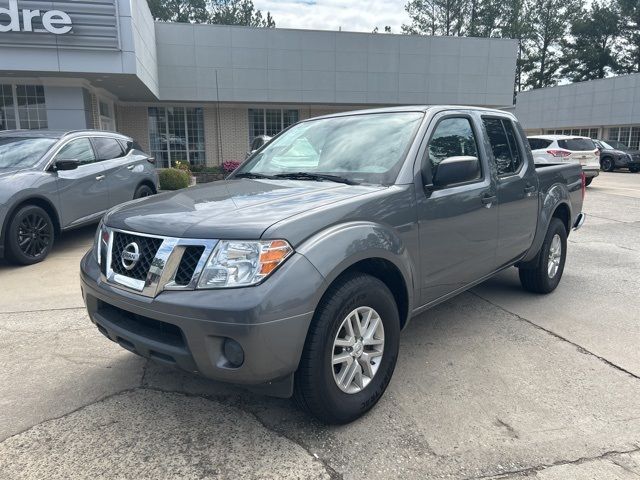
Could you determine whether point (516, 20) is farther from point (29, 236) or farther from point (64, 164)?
point (29, 236)

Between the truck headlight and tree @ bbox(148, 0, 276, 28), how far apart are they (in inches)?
2140

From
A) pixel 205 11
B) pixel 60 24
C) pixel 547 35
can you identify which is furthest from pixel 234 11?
pixel 60 24

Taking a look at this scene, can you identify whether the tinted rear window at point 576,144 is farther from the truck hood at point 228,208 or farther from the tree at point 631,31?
the tree at point 631,31

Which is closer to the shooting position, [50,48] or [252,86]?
[50,48]

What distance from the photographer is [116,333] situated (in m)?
2.72

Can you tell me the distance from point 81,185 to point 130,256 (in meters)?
5.35

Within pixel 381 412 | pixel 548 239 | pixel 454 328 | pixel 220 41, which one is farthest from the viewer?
pixel 220 41

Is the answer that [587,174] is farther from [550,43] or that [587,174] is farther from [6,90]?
[550,43]

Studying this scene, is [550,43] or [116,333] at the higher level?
[550,43]

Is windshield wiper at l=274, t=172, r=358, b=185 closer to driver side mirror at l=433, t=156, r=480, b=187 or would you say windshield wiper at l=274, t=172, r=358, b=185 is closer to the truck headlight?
driver side mirror at l=433, t=156, r=480, b=187

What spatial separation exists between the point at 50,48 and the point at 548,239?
13174 millimetres

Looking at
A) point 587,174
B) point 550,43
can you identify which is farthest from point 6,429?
point 550,43

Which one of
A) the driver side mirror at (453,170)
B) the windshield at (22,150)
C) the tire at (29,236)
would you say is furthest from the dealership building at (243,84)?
the driver side mirror at (453,170)

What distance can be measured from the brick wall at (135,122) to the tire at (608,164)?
23706 millimetres
